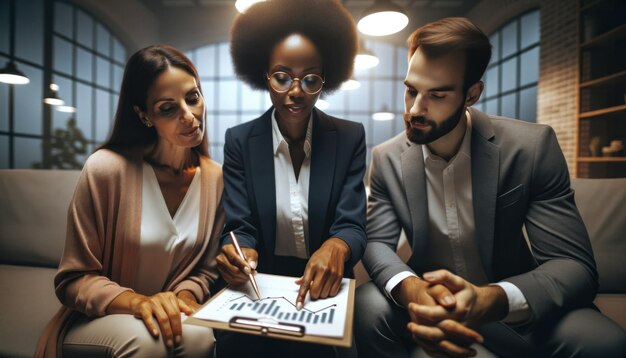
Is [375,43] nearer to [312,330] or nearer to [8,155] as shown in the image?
[8,155]

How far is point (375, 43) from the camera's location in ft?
28.9

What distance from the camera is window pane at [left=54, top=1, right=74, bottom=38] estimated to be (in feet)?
15.1

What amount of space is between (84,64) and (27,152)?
1875mm

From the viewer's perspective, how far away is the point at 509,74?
5160 mm

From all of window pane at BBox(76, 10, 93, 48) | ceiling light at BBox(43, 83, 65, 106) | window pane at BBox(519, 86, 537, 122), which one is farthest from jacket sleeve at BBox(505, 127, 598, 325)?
window pane at BBox(76, 10, 93, 48)

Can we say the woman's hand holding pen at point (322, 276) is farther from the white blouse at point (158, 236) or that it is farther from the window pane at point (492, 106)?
the window pane at point (492, 106)

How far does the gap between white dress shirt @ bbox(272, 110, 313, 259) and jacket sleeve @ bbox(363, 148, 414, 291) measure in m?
0.22

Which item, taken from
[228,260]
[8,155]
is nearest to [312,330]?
[228,260]

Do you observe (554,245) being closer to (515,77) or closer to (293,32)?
(293,32)

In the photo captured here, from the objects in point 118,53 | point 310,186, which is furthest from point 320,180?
point 118,53

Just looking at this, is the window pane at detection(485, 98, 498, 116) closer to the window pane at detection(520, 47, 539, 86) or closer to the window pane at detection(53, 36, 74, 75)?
the window pane at detection(520, 47, 539, 86)

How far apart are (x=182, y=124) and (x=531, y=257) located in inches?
47.4

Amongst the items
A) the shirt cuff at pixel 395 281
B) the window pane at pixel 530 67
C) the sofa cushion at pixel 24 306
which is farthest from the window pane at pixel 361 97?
the shirt cuff at pixel 395 281

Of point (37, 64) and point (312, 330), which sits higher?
point (37, 64)
